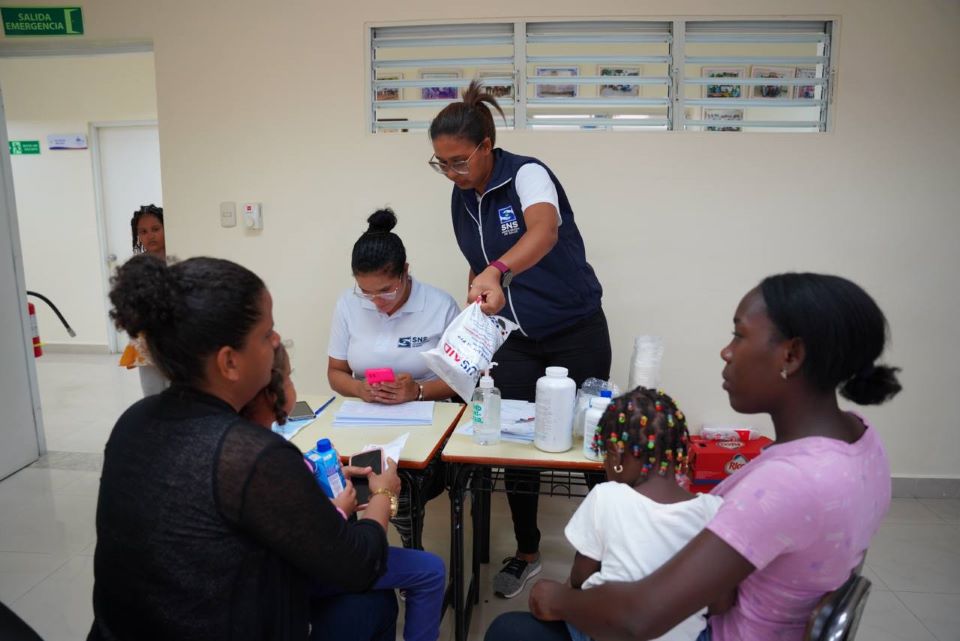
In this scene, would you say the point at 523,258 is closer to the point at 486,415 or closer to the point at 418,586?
the point at 486,415

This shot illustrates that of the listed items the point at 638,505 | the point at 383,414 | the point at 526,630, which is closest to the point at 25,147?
the point at 383,414

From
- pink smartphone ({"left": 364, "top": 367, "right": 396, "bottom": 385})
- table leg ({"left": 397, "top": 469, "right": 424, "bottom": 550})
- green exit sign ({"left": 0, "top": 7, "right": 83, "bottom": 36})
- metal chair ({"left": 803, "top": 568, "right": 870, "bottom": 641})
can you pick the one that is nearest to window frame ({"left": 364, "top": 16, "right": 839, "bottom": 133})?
pink smartphone ({"left": 364, "top": 367, "right": 396, "bottom": 385})

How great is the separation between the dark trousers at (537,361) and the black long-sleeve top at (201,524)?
1183 millimetres

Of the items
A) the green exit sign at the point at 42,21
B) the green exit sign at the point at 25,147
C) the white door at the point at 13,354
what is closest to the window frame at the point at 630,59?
the green exit sign at the point at 42,21

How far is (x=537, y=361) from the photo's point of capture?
6.72ft

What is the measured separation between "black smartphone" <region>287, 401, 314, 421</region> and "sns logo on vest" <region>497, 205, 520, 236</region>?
2.98ft

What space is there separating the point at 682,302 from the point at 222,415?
2438 mm

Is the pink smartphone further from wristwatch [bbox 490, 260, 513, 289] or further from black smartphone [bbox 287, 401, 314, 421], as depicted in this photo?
wristwatch [bbox 490, 260, 513, 289]

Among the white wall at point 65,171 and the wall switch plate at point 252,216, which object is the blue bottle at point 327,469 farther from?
the white wall at point 65,171

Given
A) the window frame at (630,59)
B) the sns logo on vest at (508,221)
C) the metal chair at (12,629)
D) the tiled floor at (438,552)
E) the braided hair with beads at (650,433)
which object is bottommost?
the tiled floor at (438,552)

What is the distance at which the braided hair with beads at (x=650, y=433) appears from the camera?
1.11 metres

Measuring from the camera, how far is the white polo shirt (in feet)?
6.77

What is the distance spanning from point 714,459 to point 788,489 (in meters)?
2.07

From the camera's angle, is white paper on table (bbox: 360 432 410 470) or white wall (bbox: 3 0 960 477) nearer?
white paper on table (bbox: 360 432 410 470)
